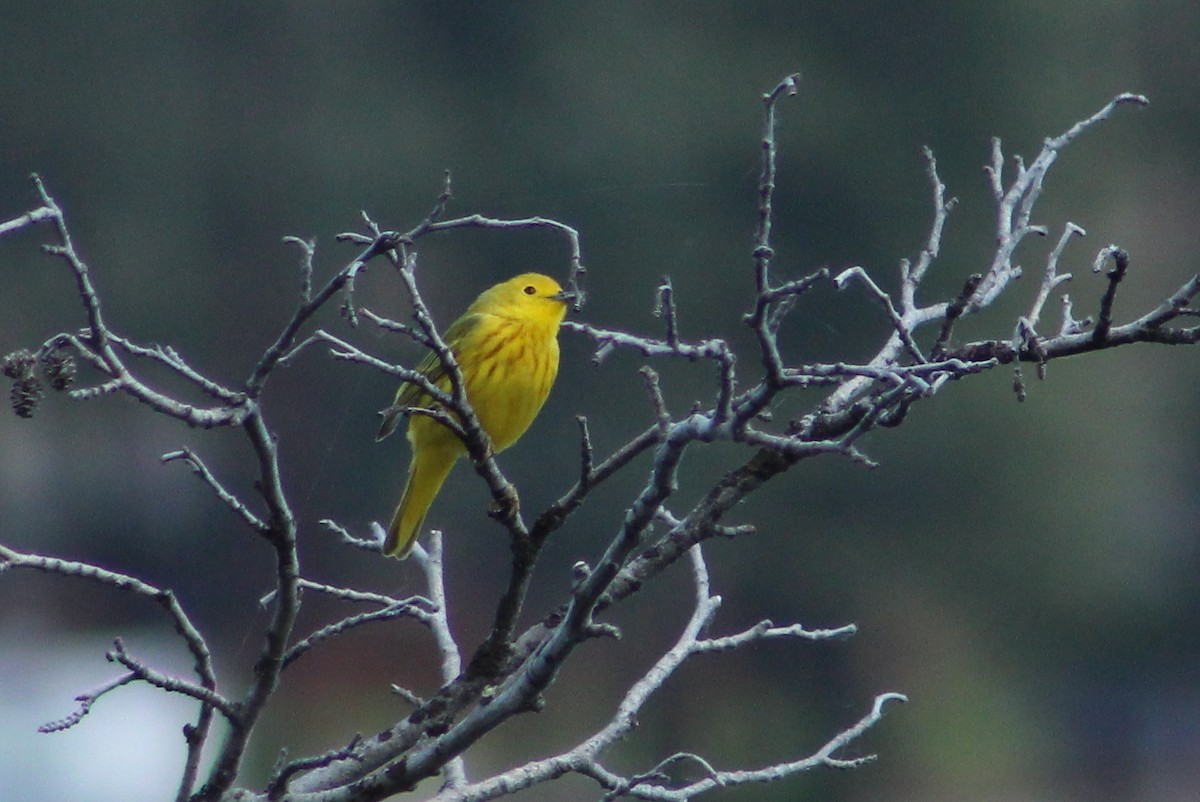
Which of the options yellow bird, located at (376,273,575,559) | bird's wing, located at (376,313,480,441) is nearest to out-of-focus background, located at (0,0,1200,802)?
bird's wing, located at (376,313,480,441)

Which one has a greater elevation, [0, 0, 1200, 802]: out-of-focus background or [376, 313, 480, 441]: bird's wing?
[0, 0, 1200, 802]: out-of-focus background

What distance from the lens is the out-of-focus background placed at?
22.7 m

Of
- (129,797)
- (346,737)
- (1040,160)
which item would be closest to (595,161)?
(346,737)

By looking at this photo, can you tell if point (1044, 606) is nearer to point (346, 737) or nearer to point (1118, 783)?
point (1118, 783)

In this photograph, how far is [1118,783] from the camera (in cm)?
2570

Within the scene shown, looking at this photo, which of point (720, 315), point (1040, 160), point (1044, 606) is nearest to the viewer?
point (1040, 160)

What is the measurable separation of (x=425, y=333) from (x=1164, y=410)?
25.8m

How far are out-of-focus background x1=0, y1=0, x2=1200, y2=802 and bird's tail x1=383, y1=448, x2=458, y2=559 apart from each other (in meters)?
14.9

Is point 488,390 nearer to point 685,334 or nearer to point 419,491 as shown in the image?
point 419,491

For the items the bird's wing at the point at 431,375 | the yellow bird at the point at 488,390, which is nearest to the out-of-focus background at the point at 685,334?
the bird's wing at the point at 431,375

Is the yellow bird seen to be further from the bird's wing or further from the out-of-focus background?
the out-of-focus background

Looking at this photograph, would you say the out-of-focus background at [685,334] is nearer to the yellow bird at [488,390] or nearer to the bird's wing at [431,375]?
the bird's wing at [431,375]

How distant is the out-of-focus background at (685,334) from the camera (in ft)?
74.4

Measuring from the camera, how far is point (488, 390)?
534cm
